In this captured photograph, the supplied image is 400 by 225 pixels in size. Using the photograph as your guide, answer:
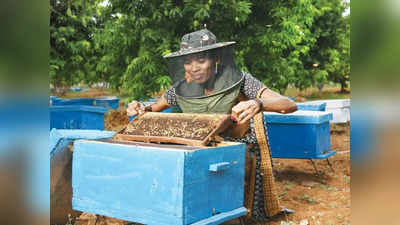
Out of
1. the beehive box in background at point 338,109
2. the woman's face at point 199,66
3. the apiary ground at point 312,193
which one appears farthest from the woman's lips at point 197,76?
the beehive box in background at point 338,109

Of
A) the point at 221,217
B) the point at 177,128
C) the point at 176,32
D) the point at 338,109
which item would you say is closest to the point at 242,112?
the point at 177,128

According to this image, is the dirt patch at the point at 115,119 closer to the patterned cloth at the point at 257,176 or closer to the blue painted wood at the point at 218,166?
the patterned cloth at the point at 257,176

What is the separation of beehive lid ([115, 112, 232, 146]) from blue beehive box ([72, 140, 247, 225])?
5.2 inches

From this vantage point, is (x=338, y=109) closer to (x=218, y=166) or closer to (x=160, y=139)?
(x=160, y=139)

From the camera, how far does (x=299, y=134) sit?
16.2ft

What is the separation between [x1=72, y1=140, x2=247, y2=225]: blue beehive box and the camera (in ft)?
7.28

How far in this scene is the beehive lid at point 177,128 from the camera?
259 centimetres

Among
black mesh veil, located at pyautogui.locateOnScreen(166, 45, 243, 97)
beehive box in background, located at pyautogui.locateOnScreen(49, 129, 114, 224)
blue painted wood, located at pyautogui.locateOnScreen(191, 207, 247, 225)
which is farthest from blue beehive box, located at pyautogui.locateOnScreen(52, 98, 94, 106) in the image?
blue painted wood, located at pyautogui.locateOnScreen(191, 207, 247, 225)

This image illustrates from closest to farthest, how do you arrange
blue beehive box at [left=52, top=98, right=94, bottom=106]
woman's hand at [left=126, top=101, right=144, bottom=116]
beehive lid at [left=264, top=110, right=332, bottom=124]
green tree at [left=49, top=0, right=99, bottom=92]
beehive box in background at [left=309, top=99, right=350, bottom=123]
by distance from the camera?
woman's hand at [left=126, top=101, right=144, bottom=116] → beehive lid at [left=264, top=110, right=332, bottom=124] → green tree at [left=49, top=0, right=99, bottom=92] → blue beehive box at [left=52, top=98, right=94, bottom=106] → beehive box in background at [left=309, top=99, right=350, bottom=123]

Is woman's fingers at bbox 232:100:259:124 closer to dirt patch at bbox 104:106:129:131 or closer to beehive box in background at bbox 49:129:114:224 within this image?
beehive box in background at bbox 49:129:114:224

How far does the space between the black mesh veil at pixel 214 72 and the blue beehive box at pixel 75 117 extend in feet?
11.6

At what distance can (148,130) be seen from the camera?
9.50ft
